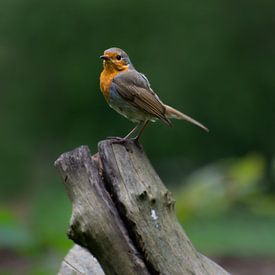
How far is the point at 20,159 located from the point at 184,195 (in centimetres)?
434

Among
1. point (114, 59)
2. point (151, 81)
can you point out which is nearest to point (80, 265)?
point (114, 59)

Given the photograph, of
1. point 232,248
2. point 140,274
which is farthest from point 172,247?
point 232,248

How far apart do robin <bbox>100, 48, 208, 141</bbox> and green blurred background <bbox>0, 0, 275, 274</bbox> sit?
486cm

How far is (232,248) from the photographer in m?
8.60

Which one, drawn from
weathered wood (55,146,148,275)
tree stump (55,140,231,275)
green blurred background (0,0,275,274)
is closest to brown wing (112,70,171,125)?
tree stump (55,140,231,275)

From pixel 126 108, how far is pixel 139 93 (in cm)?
13

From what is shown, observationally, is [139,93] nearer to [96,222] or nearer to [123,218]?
[123,218]

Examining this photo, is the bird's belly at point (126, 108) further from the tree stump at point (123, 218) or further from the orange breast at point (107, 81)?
the tree stump at point (123, 218)

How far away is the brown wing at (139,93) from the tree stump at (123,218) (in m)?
1.19

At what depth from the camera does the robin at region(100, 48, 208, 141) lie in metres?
5.55

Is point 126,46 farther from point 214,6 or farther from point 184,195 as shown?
point 184,195

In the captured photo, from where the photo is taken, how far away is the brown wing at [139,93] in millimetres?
5523

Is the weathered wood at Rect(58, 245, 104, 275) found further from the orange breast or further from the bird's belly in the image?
the orange breast

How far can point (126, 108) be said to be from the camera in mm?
5695
